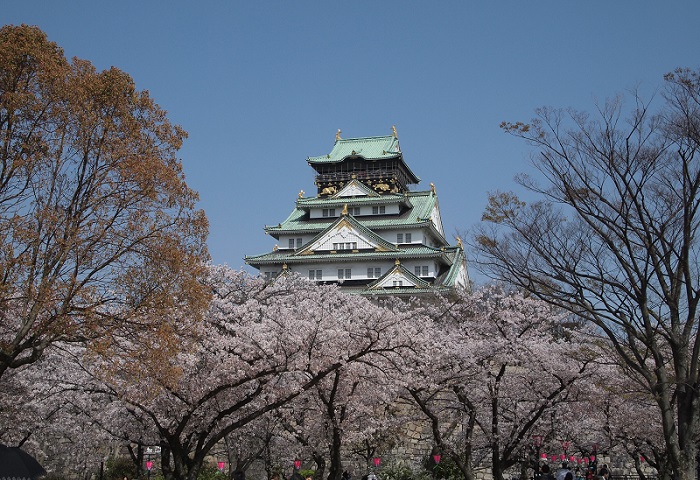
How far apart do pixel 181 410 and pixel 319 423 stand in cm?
594

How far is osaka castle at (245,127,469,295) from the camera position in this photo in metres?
43.0

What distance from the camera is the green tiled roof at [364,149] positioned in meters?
50.6

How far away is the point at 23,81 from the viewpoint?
43.0 ft

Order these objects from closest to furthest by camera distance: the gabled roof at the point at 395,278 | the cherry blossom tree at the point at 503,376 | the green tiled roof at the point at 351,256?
the cherry blossom tree at the point at 503,376 < the gabled roof at the point at 395,278 < the green tiled roof at the point at 351,256

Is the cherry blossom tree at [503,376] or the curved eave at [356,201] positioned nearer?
the cherry blossom tree at [503,376]

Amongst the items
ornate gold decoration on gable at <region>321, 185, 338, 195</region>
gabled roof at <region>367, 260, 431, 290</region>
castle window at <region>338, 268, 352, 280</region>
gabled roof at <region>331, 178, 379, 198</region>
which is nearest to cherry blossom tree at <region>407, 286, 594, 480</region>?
gabled roof at <region>367, 260, 431, 290</region>

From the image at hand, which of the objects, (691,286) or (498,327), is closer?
(691,286)

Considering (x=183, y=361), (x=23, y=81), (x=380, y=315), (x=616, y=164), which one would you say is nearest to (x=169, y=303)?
(x=183, y=361)

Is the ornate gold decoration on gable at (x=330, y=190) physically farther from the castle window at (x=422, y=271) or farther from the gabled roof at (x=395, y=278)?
the gabled roof at (x=395, y=278)

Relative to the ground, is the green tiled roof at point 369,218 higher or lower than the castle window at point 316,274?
higher

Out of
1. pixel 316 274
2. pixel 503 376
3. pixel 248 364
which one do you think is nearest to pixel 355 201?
pixel 316 274

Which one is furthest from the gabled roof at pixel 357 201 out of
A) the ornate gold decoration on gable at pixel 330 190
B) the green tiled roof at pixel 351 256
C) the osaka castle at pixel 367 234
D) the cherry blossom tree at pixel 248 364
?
the cherry blossom tree at pixel 248 364

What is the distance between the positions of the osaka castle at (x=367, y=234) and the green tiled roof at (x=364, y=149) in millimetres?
96

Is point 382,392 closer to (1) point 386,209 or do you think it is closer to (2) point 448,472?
(2) point 448,472
